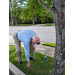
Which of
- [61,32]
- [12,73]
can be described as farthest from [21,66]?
[61,32]

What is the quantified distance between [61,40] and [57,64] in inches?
27.2

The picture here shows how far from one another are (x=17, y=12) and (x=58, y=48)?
27465 millimetres

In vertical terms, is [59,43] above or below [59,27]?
below

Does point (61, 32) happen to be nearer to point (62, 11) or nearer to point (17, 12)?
point (62, 11)

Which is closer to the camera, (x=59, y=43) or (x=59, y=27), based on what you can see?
(x=59, y=27)

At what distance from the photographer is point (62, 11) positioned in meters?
1.87

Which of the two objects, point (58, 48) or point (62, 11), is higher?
point (62, 11)

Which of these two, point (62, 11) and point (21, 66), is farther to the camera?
point (21, 66)

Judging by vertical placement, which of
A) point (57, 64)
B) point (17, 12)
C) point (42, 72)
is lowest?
point (42, 72)

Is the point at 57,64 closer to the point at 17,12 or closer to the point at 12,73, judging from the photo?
the point at 12,73
